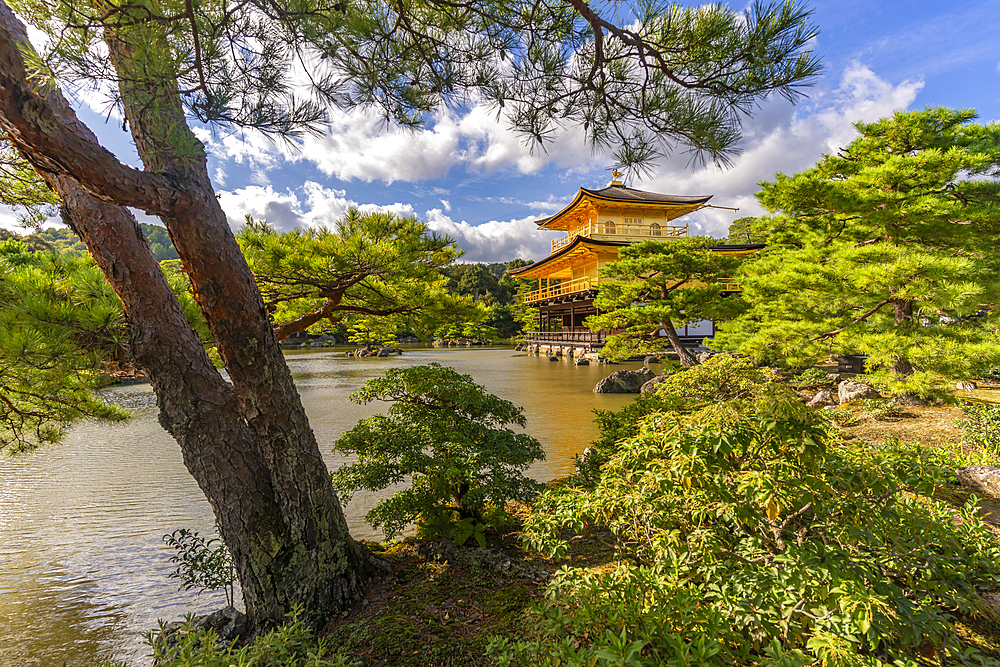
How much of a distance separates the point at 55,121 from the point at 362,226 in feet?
7.27

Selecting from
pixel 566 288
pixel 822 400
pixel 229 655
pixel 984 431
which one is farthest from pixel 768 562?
pixel 566 288

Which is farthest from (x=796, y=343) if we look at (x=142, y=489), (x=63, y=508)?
(x=63, y=508)

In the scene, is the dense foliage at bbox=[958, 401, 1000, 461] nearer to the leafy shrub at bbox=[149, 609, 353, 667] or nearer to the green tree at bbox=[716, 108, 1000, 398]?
the green tree at bbox=[716, 108, 1000, 398]

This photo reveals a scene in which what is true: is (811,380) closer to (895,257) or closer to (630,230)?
(895,257)

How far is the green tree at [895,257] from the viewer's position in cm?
452

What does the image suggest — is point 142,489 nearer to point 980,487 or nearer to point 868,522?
point 868,522

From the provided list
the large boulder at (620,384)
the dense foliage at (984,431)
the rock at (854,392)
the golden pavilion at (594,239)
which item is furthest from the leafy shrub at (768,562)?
the golden pavilion at (594,239)

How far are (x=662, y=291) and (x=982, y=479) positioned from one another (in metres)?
6.21

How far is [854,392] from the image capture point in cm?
638

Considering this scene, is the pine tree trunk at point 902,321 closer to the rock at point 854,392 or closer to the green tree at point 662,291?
the rock at point 854,392

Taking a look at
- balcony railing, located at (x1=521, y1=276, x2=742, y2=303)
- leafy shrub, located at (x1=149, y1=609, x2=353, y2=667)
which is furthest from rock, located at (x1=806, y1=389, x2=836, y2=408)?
balcony railing, located at (x1=521, y1=276, x2=742, y2=303)

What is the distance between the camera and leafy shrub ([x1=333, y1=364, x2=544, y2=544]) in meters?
2.26

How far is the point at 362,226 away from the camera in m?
3.45

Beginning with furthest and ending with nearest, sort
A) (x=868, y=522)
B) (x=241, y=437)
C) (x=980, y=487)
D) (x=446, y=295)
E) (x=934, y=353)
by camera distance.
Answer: (x=934, y=353) → (x=446, y=295) → (x=980, y=487) → (x=241, y=437) → (x=868, y=522)
